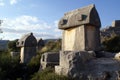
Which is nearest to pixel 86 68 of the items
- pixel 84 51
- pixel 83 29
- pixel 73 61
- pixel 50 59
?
pixel 73 61

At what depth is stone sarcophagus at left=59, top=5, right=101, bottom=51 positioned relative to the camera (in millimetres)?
12141

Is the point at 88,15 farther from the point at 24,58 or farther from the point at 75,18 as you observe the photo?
the point at 24,58

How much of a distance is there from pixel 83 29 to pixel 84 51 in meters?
2.21

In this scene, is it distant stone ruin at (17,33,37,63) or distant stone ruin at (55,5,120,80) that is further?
distant stone ruin at (17,33,37,63)

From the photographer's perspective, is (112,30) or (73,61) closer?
(73,61)

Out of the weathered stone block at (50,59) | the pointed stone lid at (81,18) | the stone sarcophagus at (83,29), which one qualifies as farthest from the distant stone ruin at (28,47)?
the stone sarcophagus at (83,29)

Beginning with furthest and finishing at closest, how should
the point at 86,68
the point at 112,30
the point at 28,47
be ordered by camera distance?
the point at 112,30, the point at 28,47, the point at 86,68

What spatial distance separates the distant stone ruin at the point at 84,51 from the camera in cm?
939

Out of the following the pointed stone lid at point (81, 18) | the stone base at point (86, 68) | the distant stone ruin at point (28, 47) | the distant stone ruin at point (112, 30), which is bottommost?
the stone base at point (86, 68)

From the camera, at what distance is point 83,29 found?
12188 millimetres

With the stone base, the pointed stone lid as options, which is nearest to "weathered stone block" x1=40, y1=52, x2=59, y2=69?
the pointed stone lid

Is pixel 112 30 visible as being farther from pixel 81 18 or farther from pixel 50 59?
pixel 81 18

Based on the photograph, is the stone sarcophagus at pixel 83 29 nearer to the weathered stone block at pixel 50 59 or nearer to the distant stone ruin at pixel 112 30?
the weathered stone block at pixel 50 59

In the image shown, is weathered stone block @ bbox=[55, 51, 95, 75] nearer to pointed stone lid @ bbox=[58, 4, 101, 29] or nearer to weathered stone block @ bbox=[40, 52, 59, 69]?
pointed stone lid @ bbox=[58, 4, 101, 29]
